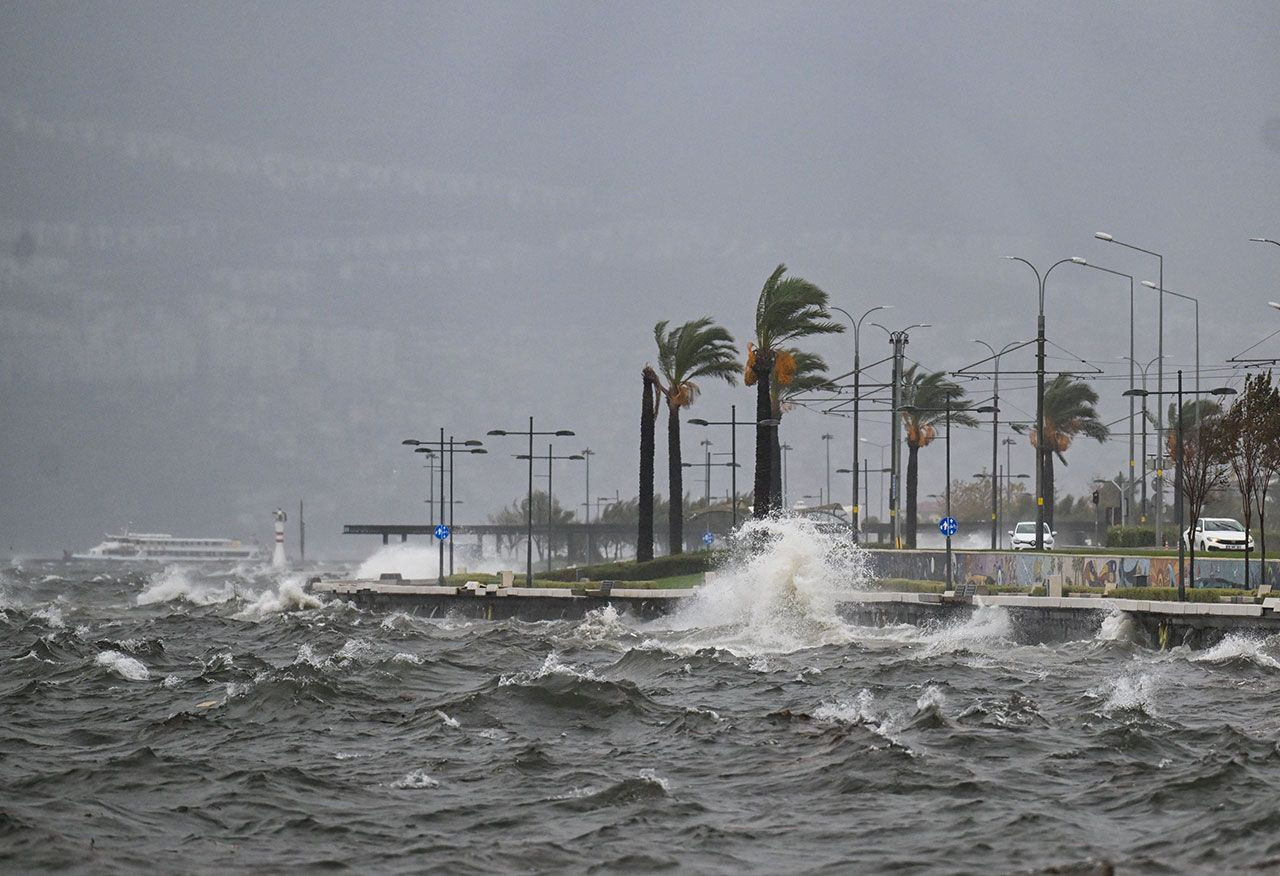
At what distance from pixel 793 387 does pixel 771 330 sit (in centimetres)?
1183

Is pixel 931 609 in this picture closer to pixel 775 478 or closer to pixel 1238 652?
pixel 1238 652

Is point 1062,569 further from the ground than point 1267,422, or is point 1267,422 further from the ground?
point 1267,422

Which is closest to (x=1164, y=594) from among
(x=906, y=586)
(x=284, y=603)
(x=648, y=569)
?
(x=906, y=586)

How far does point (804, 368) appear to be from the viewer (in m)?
79.9

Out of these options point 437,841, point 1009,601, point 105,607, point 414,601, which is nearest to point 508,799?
point 437,841

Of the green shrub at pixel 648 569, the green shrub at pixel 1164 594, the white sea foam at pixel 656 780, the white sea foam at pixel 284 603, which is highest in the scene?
the green shrub at pixel 1164 594

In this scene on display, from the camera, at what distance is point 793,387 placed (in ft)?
257

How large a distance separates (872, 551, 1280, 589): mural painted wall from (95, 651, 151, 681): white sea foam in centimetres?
2974

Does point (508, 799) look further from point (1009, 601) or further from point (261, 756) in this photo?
point (1009, 601)

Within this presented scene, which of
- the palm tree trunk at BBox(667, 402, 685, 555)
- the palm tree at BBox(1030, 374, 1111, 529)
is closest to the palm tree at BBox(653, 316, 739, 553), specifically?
the palm tree trunk at BBox(667, 402, 685, 555)

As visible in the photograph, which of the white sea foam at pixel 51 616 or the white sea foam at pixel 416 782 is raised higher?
the white sea foam at pixel 416 782

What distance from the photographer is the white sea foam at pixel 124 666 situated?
3259 cm

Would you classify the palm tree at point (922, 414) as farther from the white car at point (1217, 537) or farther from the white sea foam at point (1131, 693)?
the white sea foam at point (1131, 693)

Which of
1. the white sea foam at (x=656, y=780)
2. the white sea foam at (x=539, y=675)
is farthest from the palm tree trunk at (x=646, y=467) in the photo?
the white sea foam at (x=656, y=780)
